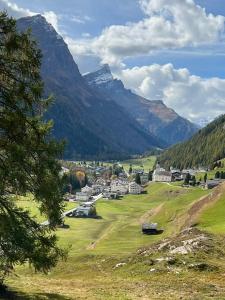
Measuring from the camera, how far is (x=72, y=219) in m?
165

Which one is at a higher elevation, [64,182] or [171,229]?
[64,182]

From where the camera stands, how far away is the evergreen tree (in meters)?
25.0

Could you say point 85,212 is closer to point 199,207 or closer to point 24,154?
point 199,207

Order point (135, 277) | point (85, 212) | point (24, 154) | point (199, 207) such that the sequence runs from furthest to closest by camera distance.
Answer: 1. point (85, 212)
2. point (199, 207)
3. point (135, 277)
4. point (24, 154)

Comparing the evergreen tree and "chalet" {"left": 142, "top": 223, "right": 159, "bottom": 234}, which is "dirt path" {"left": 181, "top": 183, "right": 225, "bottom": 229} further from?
the evergreen tree

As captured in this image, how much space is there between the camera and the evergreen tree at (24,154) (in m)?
25.0

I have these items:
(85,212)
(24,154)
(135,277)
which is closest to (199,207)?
(135,277)

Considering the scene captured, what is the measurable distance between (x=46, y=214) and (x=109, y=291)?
9921 millimetres

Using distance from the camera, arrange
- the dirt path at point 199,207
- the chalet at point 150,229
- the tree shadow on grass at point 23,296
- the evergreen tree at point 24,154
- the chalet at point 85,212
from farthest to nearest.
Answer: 1. the chalet at point 85,212
2. the chalet at point 150,229
3. the dirt path at point 199,207
4. the tree shadow on grass at point 23,296
5. the evergreen tree at point 24,154

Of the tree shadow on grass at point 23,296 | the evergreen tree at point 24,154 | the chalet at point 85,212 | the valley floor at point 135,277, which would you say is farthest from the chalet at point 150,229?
the evergreen tree at point 24,154

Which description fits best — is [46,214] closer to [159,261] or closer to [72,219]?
[159,261]

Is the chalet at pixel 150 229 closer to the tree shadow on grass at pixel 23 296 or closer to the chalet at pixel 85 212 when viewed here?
the chalet at pixel 85 212

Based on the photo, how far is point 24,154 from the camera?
25.2m

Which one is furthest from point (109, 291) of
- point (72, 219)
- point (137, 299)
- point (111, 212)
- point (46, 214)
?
point (111, 212)
